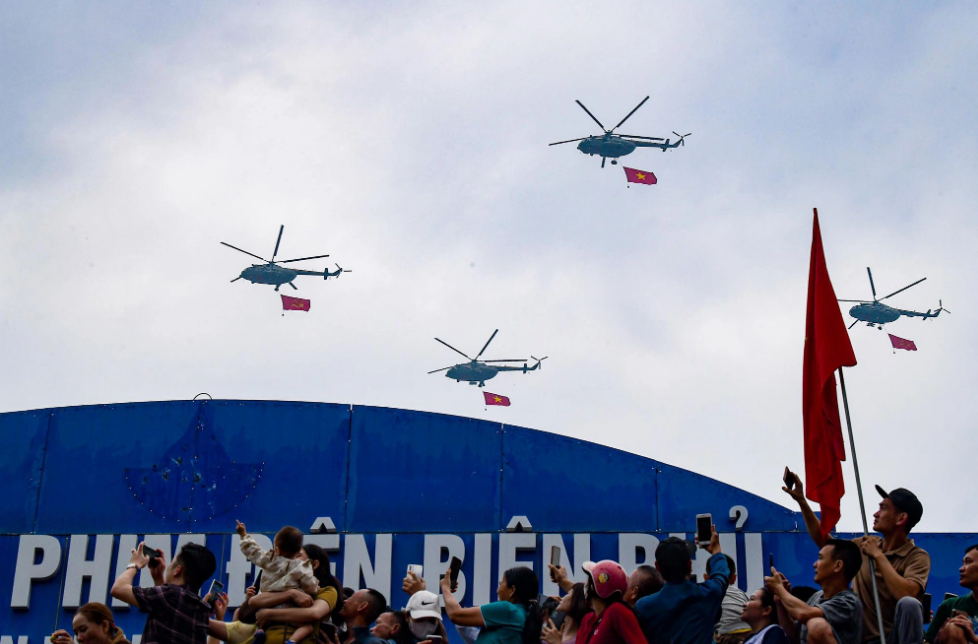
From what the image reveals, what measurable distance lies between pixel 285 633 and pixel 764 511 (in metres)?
11.1

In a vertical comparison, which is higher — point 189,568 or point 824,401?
point 824,401

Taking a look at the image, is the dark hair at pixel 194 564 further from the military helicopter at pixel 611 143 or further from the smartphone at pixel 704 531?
the military helicopter at pixel 611 143

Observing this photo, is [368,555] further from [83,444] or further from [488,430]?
[83,444]

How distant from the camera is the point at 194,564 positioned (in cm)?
682

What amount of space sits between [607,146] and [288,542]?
169ft

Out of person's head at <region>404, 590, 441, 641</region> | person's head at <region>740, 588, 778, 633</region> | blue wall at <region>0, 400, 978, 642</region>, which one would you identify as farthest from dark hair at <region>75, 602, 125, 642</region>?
blue wall at <region>0, 400, 978, 642</region>

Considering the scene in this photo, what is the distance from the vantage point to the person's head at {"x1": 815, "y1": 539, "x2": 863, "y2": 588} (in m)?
6.23

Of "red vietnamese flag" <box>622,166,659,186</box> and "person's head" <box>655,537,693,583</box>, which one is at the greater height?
"red vietnamese flag" <box>622,166,659,186</box>

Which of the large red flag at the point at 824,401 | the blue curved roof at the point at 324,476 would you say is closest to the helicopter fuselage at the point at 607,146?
the blue curved roof at the point at 324,476

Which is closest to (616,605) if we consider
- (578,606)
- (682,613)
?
(682,613)

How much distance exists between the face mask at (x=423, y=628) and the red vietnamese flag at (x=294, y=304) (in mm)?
30086

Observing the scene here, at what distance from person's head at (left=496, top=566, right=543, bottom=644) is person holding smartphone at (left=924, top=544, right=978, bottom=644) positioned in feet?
8.42

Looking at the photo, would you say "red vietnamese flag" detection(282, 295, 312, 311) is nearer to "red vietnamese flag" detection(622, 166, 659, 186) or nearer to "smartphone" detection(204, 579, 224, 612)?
"red vietnamese flag" detection(622, 166, 659, 186)

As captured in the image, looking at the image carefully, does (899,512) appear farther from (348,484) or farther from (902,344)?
(902,344)
